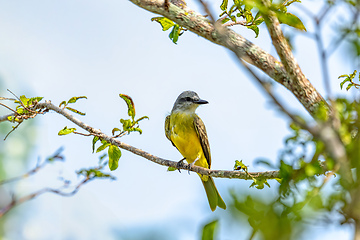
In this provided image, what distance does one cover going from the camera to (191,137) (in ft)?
20.7

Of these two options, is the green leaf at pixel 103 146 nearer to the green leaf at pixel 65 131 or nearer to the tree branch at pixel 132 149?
the tree branch at pixel 132 149

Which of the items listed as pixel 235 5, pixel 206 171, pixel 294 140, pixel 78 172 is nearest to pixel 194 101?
pixel 206 171

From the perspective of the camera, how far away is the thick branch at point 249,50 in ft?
8.65

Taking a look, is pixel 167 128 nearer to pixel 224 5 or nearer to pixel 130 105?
pixel 130 105

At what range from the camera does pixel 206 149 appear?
639 cm

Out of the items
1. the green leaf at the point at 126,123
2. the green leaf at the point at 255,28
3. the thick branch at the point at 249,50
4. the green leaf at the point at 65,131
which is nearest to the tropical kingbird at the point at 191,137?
the green leaf at the point at 126,123

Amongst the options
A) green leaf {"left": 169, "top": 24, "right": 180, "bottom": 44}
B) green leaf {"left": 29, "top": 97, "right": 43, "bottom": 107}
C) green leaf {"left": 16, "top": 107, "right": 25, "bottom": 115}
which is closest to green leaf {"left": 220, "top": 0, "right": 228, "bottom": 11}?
green leaf {"left": 169, "top": 24, "right": 180, "bottom": 44}

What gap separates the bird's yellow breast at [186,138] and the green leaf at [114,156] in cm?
192

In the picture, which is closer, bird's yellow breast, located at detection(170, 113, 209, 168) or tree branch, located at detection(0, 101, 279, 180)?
tree branch, located at detection(0, 101, 279, 180)

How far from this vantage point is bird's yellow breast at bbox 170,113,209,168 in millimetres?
6281

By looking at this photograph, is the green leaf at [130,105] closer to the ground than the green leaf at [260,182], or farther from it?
farther from it

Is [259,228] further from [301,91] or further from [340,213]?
[301,91]

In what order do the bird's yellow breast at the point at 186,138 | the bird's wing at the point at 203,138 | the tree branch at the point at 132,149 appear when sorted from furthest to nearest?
the bird's wing at the point at 203,138, the bird's yellow breast at the point at 186,138, the tree branch at the point at 132,149

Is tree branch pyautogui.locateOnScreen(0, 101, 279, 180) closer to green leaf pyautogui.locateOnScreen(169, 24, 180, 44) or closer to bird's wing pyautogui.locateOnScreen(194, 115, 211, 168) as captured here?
green leaf pyautogui.locateOnScreen(169, 24, 180, 44)
